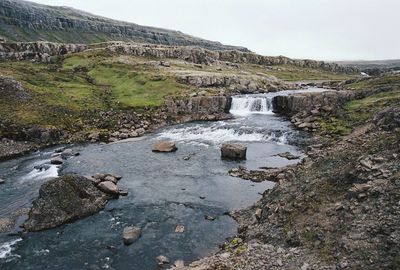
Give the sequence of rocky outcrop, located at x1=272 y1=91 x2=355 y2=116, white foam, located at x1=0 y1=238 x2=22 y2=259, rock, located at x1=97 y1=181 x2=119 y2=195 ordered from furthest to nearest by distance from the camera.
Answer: rocky outcrop, located at x1=272 y1=91 x2=355 y2=116 → rock, located at x1=97 y1=181 x2=119 y2=195 → white foam, located at x1=0 y1=238 x2=22 y2=259

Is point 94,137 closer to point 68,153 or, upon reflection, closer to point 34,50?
point 68,153

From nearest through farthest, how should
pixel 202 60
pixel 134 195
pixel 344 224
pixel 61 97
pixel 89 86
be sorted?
pixel 344 224 → pixel 134 195 → pixel 61 97 → pixel 89 86 → pixel 202 60

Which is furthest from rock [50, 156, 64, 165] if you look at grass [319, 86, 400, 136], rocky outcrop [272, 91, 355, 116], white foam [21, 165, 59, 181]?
rocky outcrop [272, 91, 355, 116]

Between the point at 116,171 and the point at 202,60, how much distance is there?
441 ft

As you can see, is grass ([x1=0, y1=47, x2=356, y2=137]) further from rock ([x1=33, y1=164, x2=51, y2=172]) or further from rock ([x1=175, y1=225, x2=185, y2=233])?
rock ([x1=175, y1=225, x2=185, y2=233])

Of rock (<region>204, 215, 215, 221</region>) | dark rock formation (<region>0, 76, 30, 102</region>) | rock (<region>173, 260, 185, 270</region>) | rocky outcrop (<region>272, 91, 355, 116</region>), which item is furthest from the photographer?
rocky outcrop (<region>272, 91, 355, 116</region>)

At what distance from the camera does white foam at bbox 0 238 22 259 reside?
1178 inches

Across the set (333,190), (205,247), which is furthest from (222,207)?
(333,190)

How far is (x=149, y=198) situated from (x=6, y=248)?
1486 centimetres

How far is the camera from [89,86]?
100m

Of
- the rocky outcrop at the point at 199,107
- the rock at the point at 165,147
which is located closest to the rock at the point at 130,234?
the rock at the point at 165,147

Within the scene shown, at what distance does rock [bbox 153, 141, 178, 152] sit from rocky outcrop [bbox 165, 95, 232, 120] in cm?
2407

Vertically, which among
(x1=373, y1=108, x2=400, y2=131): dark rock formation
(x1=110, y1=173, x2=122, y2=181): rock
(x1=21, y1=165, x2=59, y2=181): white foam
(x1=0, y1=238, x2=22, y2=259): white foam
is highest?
(x1=373, y1=108, x2=400, y2=131): dark rock formation

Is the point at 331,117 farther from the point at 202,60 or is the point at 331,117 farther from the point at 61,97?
the point at 202,60
